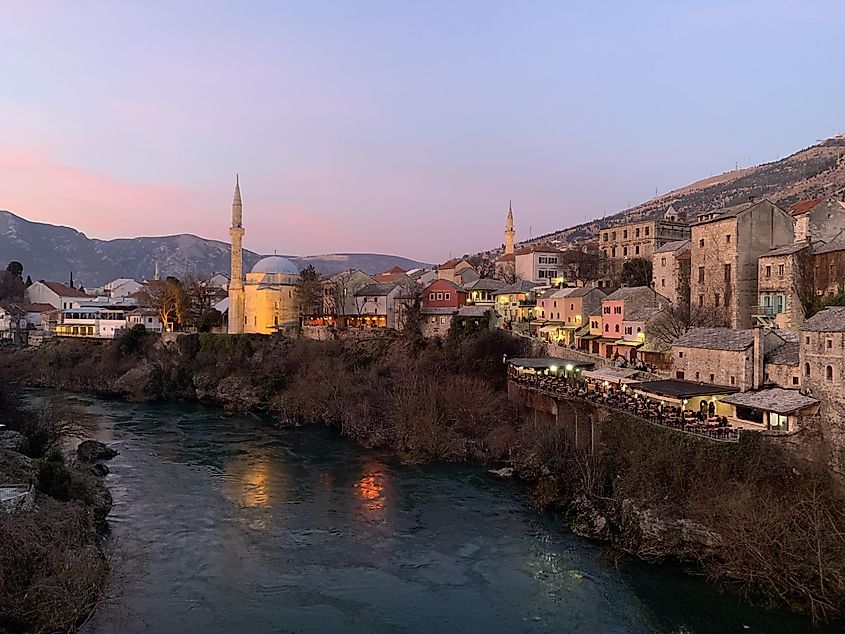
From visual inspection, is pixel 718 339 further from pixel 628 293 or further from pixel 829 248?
pixel 628 293

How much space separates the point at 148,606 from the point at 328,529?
6.62 metres

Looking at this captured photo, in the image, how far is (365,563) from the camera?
18812 millimetres

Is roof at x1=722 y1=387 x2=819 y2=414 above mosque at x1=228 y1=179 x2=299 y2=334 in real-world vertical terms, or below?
below

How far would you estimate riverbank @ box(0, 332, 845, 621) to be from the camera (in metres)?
16.8

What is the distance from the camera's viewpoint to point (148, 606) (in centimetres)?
1589

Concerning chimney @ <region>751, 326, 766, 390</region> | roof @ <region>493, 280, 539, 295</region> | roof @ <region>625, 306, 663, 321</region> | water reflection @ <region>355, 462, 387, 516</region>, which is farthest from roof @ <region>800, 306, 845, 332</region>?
roof @ <region>493, 280, 539, 295</region>

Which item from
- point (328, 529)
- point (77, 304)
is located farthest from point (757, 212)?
point (77, 304)

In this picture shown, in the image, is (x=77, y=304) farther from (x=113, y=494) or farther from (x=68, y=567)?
(x=68, y=567)

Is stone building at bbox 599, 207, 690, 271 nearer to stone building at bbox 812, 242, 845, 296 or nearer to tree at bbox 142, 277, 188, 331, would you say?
stone building at bbox 812, 242, 845, 296

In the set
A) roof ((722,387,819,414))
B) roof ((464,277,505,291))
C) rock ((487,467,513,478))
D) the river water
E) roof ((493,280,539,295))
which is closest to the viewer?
the river water

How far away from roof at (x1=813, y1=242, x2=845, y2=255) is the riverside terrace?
787 cm

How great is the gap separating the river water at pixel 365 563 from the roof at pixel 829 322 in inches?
354

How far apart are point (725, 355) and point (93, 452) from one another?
1079 inches

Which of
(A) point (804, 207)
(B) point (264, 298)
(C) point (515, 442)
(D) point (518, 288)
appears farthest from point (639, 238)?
(B) point (264, 298)
